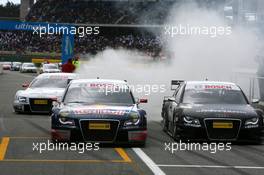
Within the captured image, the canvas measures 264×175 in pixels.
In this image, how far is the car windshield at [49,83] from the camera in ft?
63.5

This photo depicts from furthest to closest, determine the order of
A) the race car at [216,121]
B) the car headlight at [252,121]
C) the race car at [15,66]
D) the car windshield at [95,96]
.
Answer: the race car at [15,66] → the car windshield at [95,96] → the car headlight at [252,121] → the race car at [216,121]

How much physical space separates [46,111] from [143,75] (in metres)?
8.37

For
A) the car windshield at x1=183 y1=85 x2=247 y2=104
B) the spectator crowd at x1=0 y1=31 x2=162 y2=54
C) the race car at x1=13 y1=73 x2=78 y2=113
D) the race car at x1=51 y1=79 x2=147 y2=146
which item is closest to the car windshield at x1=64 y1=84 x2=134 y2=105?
the race car at x1=51 y1=79 x2=147 y2=146

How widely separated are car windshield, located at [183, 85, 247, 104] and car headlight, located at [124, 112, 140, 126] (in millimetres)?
1968

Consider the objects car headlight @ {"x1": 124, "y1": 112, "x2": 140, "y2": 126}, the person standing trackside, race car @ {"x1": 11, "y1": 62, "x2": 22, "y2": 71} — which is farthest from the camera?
race car @ {"x1": 11, "y1": 62, "x2": 22, "y2": 71}

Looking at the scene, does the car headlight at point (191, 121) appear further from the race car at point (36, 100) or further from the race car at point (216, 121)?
the race car at point (36, 100)

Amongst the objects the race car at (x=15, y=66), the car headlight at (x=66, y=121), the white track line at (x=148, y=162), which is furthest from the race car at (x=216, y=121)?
the race car at (x=15, y=66)

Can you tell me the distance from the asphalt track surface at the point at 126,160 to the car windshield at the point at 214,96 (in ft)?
3.63

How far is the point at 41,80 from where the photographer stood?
19688 millimetres

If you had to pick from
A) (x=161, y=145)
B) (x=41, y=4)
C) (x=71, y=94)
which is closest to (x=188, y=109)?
(x=161, y=145)

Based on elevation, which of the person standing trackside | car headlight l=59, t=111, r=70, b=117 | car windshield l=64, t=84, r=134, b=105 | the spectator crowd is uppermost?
car windshield l=64, t=84, r=134, b=105

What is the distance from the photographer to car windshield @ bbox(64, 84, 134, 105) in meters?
12.4

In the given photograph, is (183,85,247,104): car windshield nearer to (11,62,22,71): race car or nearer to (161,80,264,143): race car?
(161,80,264,143): race car

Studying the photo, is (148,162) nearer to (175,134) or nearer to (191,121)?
(191,121)
